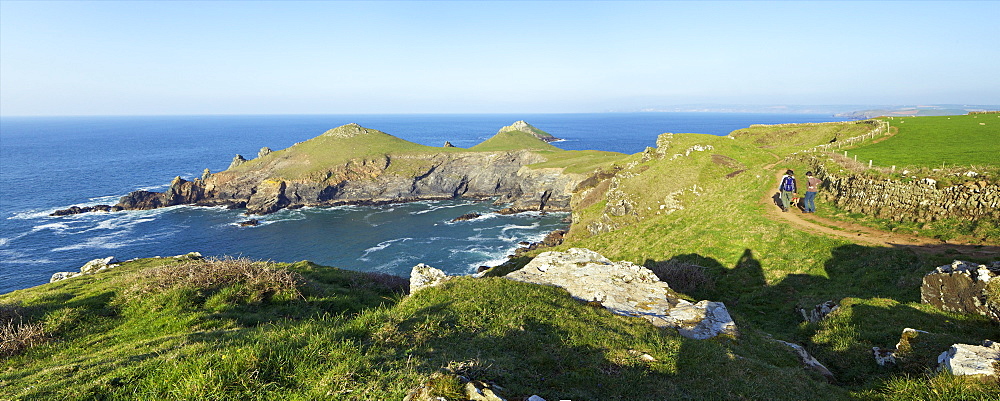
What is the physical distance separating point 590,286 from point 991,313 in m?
12.2

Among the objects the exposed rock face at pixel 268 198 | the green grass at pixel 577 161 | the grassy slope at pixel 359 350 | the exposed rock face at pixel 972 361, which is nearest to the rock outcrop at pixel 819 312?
the grassy slope at pixel 359 350

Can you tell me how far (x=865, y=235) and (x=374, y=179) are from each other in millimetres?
113519

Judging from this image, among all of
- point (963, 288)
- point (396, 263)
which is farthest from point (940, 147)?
point (396, 263)

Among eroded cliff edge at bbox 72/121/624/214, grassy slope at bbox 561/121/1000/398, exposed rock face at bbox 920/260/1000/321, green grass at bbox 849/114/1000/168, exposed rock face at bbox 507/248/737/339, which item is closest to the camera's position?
grassy slope at bbox 561/121/1000/398

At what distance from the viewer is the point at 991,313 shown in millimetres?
12375

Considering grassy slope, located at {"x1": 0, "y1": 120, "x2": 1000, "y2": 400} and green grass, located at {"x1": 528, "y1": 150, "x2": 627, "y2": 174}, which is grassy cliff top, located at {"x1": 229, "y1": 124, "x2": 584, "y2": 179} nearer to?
green grass, located at {"x1": 528, "y1": 150, "x2": 627, "y2": 174}

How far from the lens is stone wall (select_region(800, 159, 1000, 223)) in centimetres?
2080

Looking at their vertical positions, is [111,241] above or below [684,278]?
below

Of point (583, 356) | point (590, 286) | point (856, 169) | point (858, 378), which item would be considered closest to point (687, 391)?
point (583, 356)

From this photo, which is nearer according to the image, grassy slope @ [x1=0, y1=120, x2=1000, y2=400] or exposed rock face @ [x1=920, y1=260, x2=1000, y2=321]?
grassy slope @ [x1=0, y1=120, x2=1000, y2=400]

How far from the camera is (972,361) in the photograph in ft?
27.9

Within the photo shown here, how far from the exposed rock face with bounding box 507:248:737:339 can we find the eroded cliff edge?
78914mm

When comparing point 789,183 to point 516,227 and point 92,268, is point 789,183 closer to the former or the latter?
point 92,268

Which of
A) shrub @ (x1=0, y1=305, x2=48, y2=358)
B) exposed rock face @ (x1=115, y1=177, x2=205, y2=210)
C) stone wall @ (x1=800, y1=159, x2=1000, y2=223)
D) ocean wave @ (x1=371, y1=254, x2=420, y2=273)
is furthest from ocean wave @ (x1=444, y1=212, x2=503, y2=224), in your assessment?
shrub @ (x1=0, y1=305, x2=48, y2=358)
